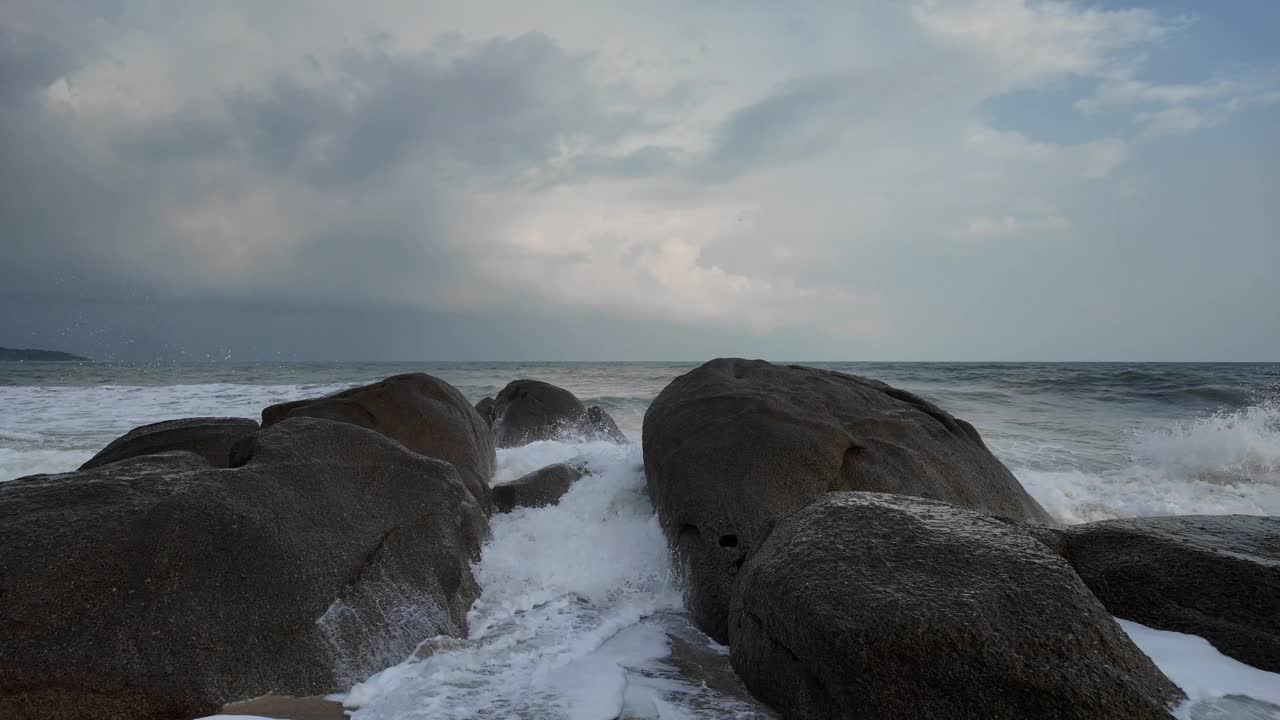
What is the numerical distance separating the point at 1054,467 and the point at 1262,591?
825 cm

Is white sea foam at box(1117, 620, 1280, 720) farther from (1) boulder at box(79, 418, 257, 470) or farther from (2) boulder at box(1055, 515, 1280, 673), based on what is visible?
(1) boulder at box(79, 418, 257, 470)

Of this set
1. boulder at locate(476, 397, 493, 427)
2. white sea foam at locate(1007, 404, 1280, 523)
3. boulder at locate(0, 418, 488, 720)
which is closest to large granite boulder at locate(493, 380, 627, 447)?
boulder at locate(476, 397, 493, 427)

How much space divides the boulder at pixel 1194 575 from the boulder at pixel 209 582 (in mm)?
3381

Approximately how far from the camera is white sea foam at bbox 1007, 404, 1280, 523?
8109 millimetres

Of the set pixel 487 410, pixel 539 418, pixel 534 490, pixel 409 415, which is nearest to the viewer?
pixel 534 490

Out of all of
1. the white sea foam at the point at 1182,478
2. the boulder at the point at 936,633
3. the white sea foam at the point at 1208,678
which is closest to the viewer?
the boulder at the point at 936,633

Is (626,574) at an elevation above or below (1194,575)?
below

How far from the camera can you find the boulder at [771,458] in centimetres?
443

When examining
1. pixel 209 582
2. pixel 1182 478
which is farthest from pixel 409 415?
pixel 1182 478

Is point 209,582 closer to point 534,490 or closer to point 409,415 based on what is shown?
point 534,490

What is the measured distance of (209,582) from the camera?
317 centimetres

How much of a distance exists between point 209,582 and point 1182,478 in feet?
38.5

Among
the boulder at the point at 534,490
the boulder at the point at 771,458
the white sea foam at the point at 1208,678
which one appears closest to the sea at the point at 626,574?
the white sea foam at the point at 1208,678

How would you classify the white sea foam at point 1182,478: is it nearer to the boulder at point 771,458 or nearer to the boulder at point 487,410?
the boulder at point 771,458
